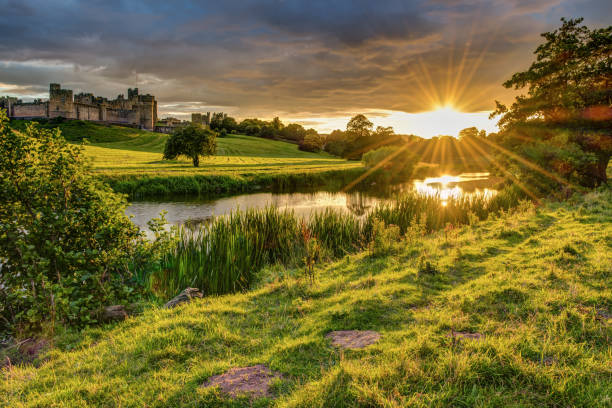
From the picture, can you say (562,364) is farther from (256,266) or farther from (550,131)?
(550,131)

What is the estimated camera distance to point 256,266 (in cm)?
1132

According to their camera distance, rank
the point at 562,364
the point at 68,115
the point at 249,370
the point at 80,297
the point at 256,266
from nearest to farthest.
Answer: the point at 562,364, the point at 249,370, the point at 80,297, the point at 256,266, the point at 68,115

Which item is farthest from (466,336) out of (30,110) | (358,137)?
(30,110)

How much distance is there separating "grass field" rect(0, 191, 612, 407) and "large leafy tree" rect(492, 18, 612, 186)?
1421 centimetres

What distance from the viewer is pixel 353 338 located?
5.12 m

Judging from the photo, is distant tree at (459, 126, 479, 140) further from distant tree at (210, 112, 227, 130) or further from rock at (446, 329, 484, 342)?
rock at (446, 329, 484, 342)

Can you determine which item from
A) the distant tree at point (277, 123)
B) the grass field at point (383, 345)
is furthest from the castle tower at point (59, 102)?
the grass field at point (383, 345)

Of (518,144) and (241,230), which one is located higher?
(518,144)

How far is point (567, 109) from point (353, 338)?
23.6 metres

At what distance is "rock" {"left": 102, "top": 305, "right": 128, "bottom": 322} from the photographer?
263 inches

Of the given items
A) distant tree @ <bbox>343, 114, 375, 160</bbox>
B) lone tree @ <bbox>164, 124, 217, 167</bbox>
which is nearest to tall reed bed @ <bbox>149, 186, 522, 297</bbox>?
lone tree @ <bbox>164, 124, 217, 167</bbox>

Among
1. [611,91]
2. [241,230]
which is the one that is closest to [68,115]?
[241,230]

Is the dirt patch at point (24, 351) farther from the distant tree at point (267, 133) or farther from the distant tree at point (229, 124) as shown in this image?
the distant tree at point (229, 124)

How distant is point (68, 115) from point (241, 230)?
123 metres
